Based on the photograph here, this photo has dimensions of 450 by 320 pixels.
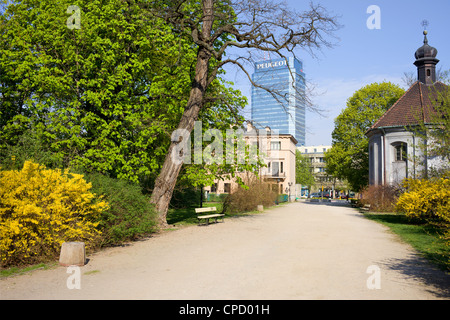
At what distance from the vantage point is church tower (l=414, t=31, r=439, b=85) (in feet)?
101

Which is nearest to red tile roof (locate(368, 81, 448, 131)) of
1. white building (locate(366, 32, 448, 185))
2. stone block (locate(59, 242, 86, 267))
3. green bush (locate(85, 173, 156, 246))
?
white building (locate(366, 32, 448, 185))

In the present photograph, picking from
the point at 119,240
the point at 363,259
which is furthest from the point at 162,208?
the point at 363,259

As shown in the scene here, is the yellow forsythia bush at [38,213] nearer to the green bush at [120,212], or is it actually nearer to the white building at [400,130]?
the green bush at [120,212]

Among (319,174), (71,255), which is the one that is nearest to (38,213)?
(71,255)

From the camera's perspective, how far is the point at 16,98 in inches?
682

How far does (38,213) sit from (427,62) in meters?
33.7

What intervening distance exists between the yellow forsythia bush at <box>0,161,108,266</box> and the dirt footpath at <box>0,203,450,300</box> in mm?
828

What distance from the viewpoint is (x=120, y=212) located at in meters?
10.2

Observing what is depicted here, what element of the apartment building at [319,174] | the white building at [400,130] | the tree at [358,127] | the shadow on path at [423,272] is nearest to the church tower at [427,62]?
the white building at [400,130]

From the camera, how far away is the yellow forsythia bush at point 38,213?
298 inches

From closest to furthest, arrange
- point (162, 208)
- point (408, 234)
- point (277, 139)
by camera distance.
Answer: point (408, 234), point (162, 208), point (277, 139)

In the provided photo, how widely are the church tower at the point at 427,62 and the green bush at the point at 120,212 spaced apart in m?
29.8

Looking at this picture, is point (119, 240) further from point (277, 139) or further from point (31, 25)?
point (277, 139)
